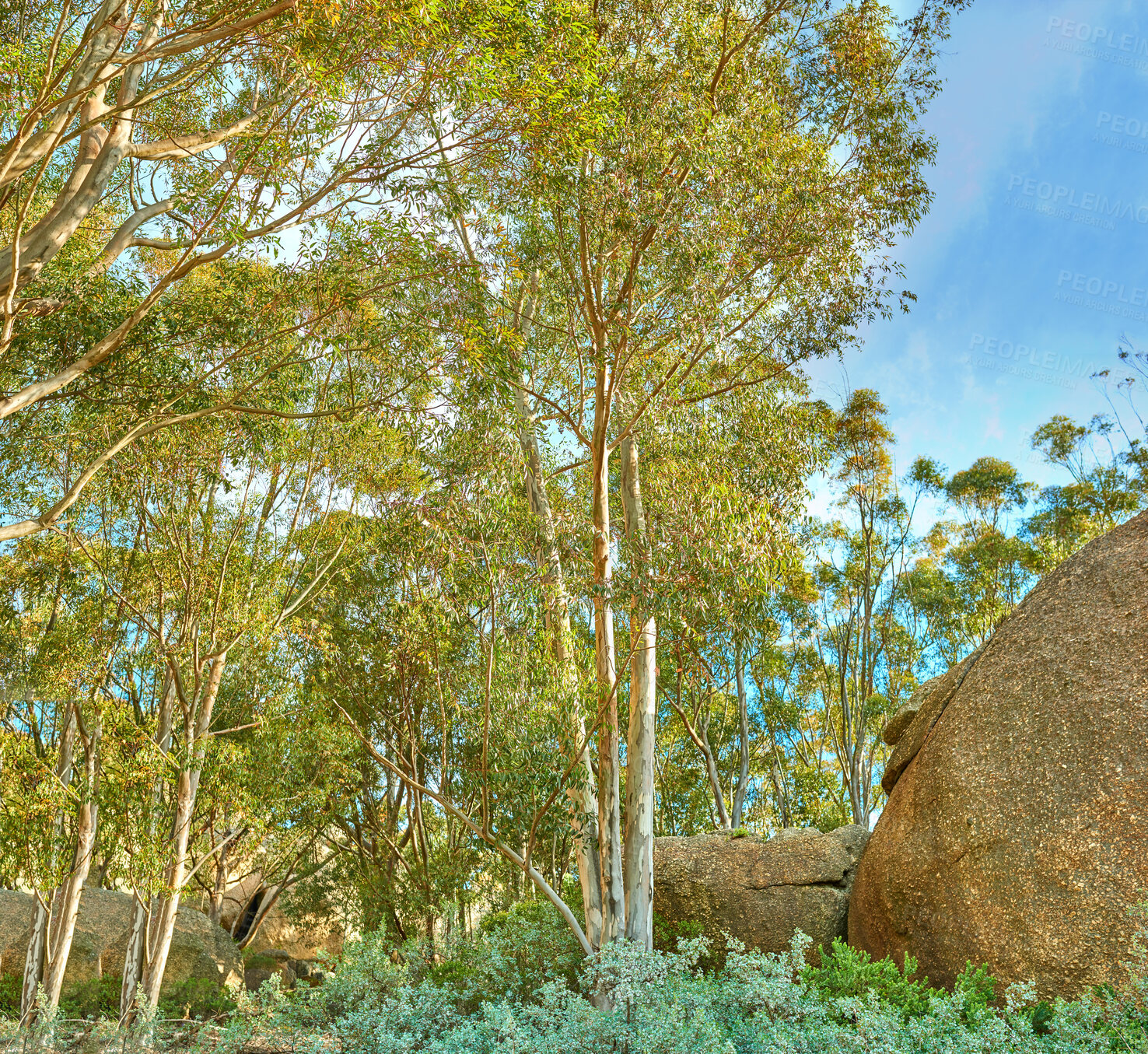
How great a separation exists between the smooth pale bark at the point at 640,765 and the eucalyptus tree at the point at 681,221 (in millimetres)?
A: 21

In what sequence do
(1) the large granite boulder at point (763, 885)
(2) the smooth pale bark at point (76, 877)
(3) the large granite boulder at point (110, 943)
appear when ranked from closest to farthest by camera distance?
1. (1) the large granite boulder at point (763, 885)
2. (2) the smooth pale bark at point (76, 877)
3. (3) the large granite boulder at point (110, 943)

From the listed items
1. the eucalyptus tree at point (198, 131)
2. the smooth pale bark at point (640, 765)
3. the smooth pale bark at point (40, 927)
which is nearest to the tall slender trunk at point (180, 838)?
the smooth pale bark at point (40, 927)

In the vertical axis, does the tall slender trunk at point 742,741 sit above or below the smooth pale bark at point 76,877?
above

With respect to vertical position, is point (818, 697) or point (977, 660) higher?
point (818, 697)

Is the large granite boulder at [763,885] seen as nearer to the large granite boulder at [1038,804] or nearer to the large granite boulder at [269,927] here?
the large granite boulder at [1038,804]

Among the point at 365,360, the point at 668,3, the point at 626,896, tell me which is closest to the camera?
the point at 626,896

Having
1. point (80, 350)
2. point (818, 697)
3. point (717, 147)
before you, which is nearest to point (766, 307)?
point (717, 147)

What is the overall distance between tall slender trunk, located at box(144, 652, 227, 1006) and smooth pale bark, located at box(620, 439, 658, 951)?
17.7 ft

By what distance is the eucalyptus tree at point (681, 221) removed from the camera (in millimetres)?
8070

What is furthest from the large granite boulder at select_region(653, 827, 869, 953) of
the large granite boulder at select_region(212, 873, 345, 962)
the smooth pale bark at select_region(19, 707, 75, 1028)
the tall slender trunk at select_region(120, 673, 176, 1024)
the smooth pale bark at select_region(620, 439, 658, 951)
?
the large granite boulder at select_region(212, 873, 345, 962)

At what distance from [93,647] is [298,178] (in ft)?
23.7

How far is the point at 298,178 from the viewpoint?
26.4 ft

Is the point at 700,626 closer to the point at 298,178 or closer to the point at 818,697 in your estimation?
the point at 298,178

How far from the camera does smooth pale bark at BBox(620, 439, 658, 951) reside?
7832 mm
